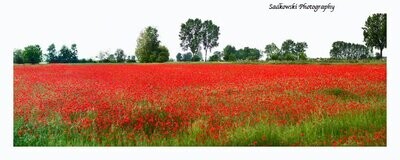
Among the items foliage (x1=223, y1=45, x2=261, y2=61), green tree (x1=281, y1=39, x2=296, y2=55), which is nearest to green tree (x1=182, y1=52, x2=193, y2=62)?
foliage (x1=223, y1=45, x2=261, y2=61)

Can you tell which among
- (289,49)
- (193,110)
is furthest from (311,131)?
(289,49)

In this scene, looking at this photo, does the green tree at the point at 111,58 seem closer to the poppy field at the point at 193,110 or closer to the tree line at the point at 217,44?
the tree line at the point at 217,44

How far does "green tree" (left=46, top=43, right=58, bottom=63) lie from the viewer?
870cm

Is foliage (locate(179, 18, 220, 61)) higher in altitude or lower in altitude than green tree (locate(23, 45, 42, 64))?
higher

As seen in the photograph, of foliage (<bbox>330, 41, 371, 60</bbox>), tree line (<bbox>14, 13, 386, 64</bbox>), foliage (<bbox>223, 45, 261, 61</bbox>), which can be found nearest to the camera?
tree line (<bbox>14, 13, 386, 64</bbox>)

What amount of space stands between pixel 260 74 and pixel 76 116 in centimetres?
633

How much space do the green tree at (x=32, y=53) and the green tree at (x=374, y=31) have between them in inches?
249

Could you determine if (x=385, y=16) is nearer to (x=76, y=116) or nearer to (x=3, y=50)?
(x=76, y=116)

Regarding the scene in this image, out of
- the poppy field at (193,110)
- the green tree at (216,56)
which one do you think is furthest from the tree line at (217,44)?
the green tree at (216,56)

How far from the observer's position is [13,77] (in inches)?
285

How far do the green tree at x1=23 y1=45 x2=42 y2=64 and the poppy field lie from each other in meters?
0.29

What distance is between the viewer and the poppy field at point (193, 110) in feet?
20.8

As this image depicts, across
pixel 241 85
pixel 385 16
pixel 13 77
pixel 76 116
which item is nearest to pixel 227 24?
pixel 241 85

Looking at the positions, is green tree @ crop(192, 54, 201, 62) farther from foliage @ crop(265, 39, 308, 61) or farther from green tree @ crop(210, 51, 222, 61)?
foliage @ crop(265, 39, 308, 61)
